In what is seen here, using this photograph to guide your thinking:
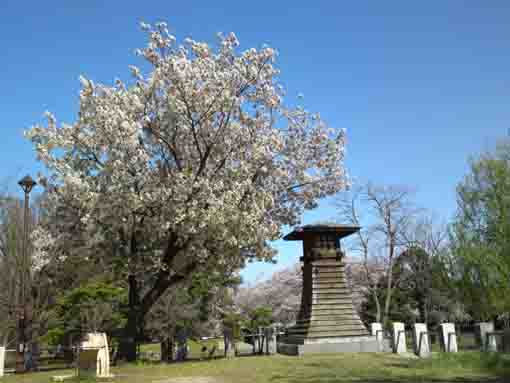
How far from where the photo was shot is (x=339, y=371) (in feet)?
40.9

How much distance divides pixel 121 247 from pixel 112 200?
2.59 metres

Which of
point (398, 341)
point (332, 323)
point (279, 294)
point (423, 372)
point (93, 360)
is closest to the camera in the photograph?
point (423, 372)

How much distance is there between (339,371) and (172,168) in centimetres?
974

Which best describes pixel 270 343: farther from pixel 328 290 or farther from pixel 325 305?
pixel 328 290

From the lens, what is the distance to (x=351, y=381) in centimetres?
1047

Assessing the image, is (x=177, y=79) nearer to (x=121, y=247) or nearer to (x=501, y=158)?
(x=121, y=247)

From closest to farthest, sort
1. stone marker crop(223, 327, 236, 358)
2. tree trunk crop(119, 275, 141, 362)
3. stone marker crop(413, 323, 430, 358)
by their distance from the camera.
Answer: stone marker crop(413, 323, 430, 358) → tree trunk crop(119, 275, 141, 362) → stone marker crop(223, 327, 236, 358)

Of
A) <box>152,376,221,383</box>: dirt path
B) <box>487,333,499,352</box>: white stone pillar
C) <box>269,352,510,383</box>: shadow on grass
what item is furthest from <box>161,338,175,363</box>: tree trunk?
<box>487,333,499,352</box>: white stone pillar

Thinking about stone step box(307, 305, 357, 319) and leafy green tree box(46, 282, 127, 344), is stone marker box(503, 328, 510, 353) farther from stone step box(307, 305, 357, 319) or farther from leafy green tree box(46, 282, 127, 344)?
leafy green tree box(46, 282, 127, 344)

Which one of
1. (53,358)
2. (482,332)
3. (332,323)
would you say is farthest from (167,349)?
(482,332)

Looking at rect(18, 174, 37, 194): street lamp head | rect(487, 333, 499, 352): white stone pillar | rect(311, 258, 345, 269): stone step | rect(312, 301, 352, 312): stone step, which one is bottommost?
rect(487, 333, 499, 352): white stone pillar

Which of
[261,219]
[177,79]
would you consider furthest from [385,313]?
[177,79]

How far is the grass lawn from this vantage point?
11062 mm

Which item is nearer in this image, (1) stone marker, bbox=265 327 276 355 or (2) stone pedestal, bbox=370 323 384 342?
(2) stone pedestal, bbox=370 323 384 342
